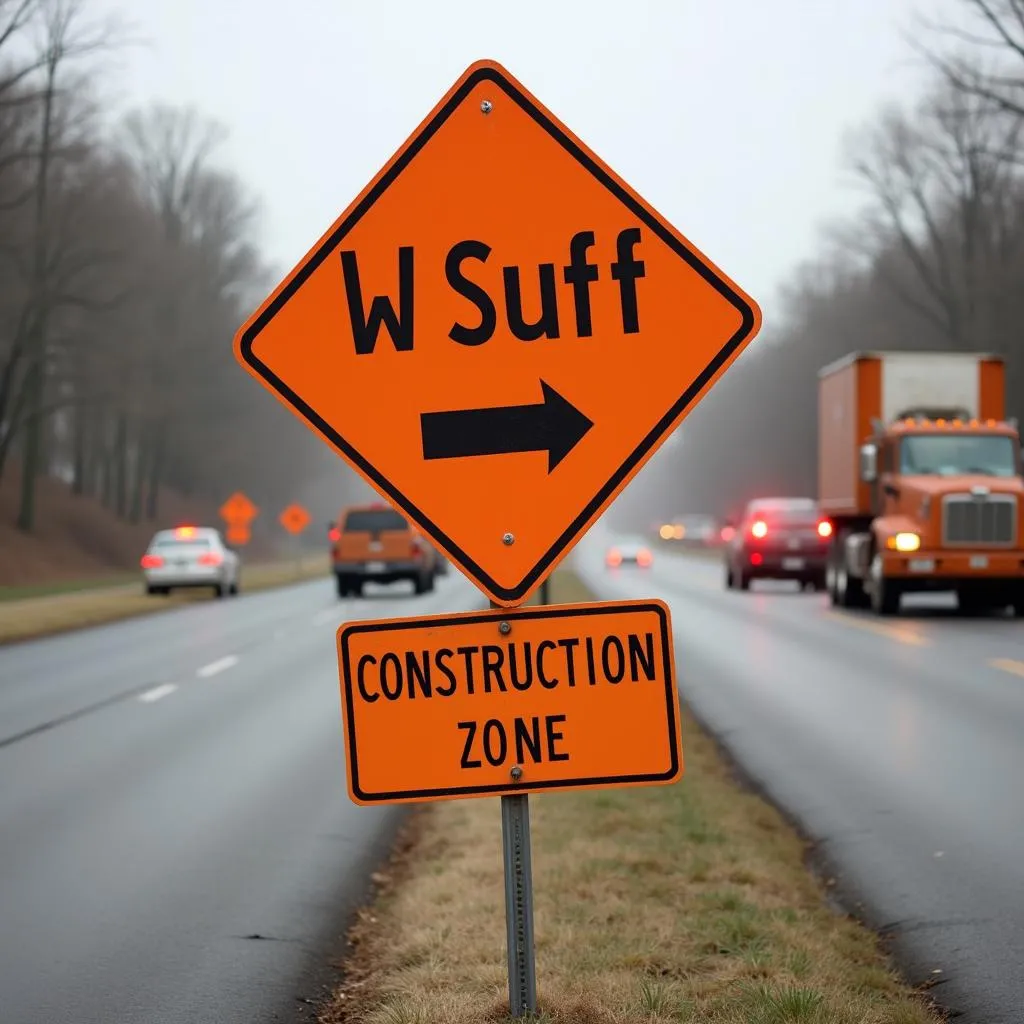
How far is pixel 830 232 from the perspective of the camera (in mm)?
64812

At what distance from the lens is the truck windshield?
25.2 metres

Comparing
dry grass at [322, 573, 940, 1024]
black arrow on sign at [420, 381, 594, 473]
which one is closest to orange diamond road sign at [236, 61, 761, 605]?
black arrow on sign at [420, 381, 594, 473]

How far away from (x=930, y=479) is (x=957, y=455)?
661 millimetres

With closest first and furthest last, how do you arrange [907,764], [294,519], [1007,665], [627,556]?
[907,764] → [1007,665] → [294,519] → [627,556]

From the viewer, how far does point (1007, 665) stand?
1697 centimetres

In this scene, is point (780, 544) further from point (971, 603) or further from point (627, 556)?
point (627, 556)

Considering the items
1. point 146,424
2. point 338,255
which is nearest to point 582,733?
point 338,255

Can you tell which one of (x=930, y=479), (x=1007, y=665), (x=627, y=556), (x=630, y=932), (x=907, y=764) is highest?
(x=930, y=479)

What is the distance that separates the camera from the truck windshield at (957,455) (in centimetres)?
2522

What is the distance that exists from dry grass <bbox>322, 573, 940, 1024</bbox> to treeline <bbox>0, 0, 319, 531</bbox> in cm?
2807

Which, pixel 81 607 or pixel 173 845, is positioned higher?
pixel 173 845

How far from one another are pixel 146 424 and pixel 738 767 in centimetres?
6399

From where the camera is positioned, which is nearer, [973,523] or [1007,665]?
[1007,665]

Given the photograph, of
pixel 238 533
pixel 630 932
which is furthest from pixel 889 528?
pixel 238 533
